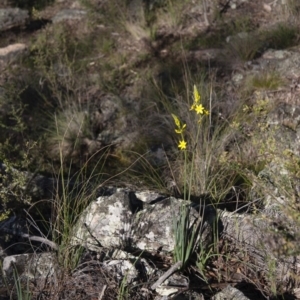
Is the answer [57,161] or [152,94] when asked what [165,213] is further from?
[152,94]

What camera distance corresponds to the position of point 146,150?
5320 mm

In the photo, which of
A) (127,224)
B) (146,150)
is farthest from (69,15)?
(127,224)

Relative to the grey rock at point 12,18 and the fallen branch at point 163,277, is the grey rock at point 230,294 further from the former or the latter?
the grey rock at point 12,18

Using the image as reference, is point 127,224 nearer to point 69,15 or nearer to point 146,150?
point 146,150

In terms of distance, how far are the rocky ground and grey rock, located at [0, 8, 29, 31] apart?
1.1 inches

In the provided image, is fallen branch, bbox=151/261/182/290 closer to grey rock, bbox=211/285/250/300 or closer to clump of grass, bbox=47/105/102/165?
grey rock, bbox=211/285/250/300

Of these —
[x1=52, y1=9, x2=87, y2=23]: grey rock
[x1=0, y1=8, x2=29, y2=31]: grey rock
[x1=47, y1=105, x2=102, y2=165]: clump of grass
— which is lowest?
[x1=47, y1=105, x2=102, y2=165]: clump of grass

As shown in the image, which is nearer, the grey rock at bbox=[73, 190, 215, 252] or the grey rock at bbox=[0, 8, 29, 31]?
the grey rock at bbox=[73, 190, 215, 252]

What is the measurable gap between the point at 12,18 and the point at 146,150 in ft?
11.6

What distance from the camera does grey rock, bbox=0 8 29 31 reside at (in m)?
7.80

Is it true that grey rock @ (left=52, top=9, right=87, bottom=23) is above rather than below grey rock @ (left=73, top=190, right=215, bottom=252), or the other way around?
above

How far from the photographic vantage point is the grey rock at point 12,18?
7797mm

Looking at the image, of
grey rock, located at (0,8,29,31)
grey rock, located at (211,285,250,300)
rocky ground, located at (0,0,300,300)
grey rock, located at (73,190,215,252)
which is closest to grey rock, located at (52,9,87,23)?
rocky ground, located at (0,0,300,300)

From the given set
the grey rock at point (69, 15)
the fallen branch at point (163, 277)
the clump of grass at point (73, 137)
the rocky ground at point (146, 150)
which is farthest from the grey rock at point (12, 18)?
the fallen branch at point (163, 277)
